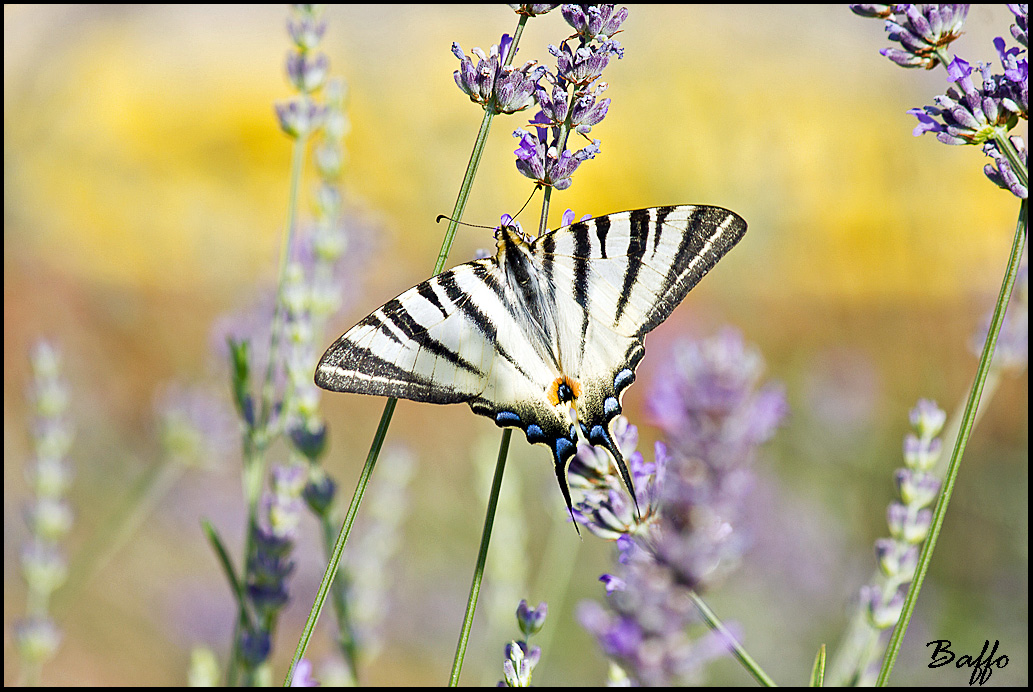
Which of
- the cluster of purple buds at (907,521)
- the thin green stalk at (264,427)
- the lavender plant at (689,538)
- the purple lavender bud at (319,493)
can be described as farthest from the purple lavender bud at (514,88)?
the cluster of purple buds at (907,521)

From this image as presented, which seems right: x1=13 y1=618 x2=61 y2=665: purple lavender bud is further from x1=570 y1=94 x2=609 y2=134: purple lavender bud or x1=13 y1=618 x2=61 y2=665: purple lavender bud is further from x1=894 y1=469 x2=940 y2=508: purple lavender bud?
x1=894 y1=469 x2=940 y2=508: purple lavender bud

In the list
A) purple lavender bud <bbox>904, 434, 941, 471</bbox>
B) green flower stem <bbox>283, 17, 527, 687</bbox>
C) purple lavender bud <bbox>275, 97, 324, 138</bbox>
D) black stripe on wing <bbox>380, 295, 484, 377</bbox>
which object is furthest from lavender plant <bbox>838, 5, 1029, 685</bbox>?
purple lavender bud <bbox>275, 97, 324, 138</bbox>

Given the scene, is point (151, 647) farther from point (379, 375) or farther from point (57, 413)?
point (379, 375)

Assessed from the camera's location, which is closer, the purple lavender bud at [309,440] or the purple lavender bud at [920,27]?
the purple lavender bud at [920,27]

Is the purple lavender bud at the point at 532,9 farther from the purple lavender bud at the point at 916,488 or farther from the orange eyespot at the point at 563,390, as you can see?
the purple lavender bud at the point at 916,488

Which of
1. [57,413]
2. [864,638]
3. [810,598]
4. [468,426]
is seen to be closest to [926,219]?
[468,426]

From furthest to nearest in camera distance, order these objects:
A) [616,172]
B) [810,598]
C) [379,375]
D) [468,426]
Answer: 1. [616,172]
2. [468,426]
3. [810,598]
4. [379,375]
